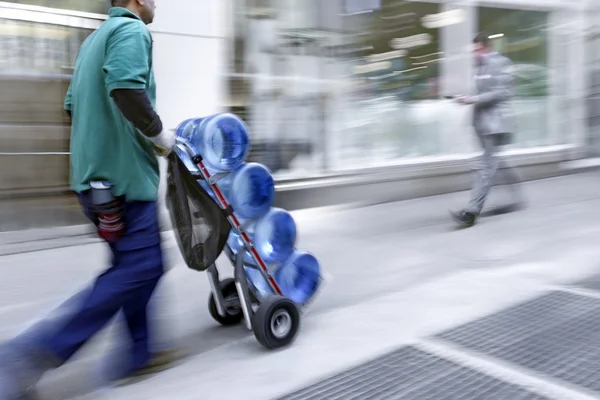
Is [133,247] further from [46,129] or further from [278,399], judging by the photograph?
[46,129]

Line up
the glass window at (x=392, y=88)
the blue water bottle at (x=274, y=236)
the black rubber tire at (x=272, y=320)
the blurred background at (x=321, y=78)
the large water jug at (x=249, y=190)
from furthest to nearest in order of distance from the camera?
the glass window at (x=392, y=88) → the blurred background at (x=321, y=78) → the blue water bottle at (x=274, y=236) → the large water jug at (x=249, y=190) → the black rubber tire at (x=272, y=320)

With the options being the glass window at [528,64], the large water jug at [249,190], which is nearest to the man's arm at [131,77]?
the large water jug at [249,190]

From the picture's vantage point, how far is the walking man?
6859 millimetres

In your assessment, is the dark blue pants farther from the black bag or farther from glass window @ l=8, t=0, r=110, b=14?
glass window @ l=8, t=0, r=110, b=14

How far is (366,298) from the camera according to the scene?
461 cm

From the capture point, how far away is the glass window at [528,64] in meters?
10.9

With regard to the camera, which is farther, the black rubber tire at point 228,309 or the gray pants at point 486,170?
the gray pants at point 486,170

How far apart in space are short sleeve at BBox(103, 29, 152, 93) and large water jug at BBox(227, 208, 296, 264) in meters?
1.03

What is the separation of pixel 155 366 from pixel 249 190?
105cm

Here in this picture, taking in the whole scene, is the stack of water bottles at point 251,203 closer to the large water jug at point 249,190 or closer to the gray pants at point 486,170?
the large water jug at point 249,190

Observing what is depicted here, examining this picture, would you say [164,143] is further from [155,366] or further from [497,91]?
[497,91]

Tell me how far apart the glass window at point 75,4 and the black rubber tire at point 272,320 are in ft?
14.4

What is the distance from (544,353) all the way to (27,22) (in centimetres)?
566

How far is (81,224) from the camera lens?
6.82 meters
